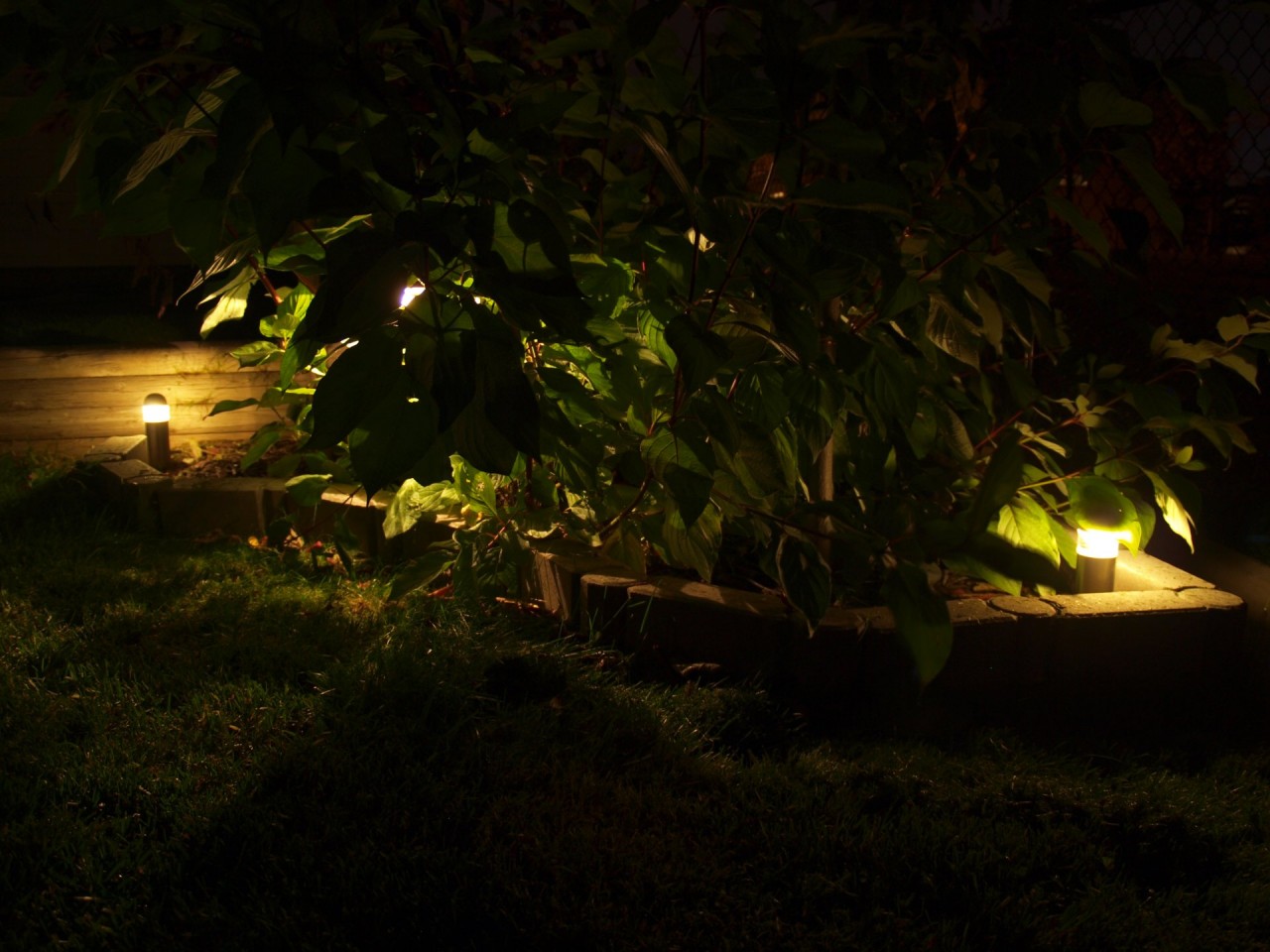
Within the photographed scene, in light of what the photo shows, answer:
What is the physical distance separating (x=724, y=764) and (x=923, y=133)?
1.28 m

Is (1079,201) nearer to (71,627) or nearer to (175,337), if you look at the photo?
(71,627)

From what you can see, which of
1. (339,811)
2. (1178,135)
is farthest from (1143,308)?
(339,811)

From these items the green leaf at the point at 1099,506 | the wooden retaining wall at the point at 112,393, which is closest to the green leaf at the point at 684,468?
the green leaf at the point at 1099,506

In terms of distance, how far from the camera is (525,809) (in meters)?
1.85

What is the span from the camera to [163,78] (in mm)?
1529

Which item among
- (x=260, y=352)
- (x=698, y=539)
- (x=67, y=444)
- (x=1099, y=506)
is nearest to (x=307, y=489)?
(x=260, y=352)

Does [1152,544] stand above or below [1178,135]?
below

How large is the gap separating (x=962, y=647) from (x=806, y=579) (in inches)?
40.5

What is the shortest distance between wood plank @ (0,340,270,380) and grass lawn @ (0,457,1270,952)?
2.11m

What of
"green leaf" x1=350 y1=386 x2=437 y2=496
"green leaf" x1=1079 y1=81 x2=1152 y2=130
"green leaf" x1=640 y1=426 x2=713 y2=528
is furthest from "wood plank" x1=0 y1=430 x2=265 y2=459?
"green leaf" x1=1079 y1=81 x2=1152 y2=130

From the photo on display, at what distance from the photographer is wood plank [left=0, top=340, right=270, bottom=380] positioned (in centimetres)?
448

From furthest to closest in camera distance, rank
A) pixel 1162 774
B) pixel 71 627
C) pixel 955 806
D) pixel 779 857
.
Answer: pixel 71 627 < pixel 1162 774 < pixel 955 806 < pixel 779 857

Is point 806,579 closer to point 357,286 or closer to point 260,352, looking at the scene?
point 357,286

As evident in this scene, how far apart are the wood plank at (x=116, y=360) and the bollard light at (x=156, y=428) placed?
46 centimetres
